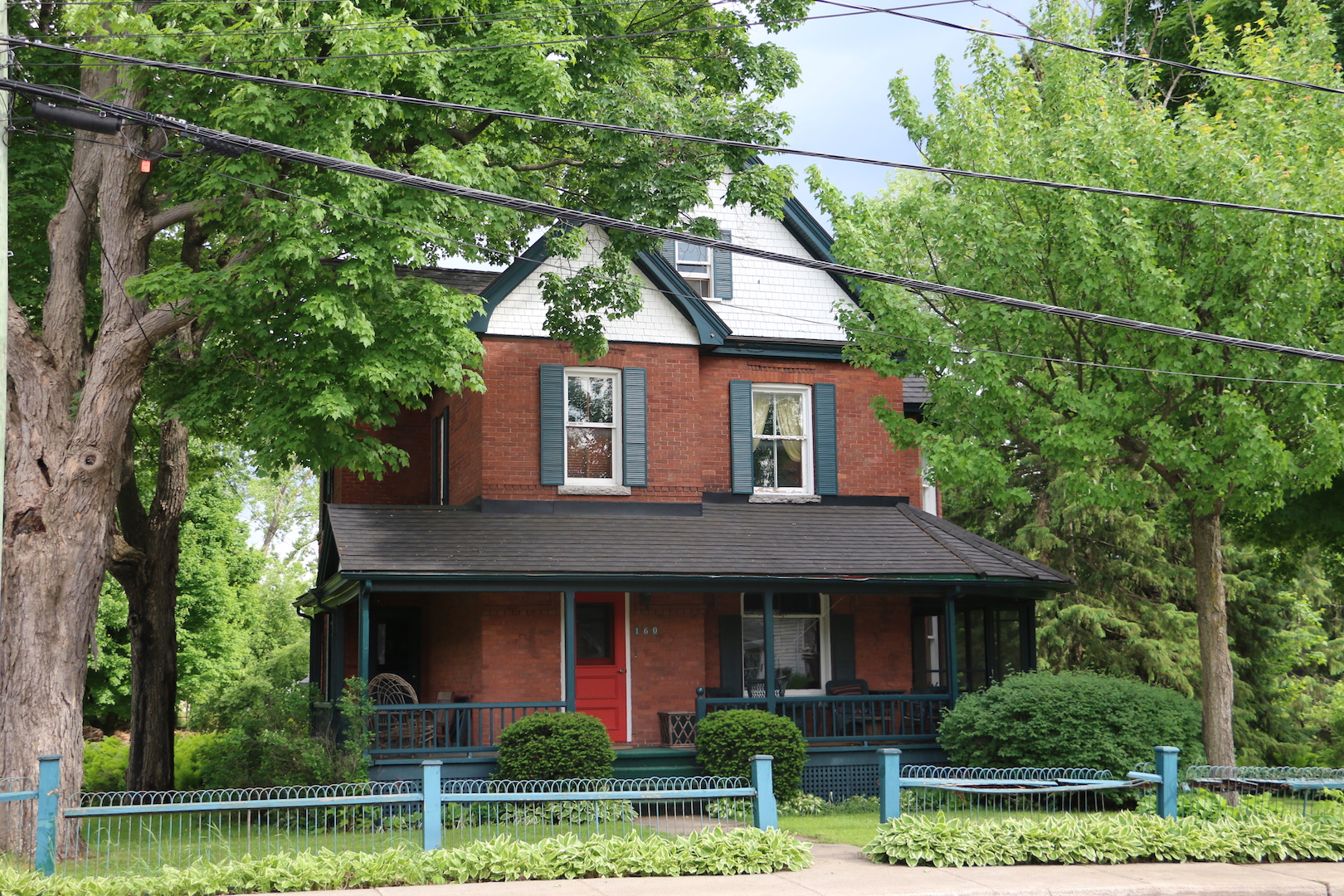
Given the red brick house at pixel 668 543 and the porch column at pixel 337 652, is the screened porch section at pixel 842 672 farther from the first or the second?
the porch column at pixel 337 652

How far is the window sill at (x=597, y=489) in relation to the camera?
19.1 m

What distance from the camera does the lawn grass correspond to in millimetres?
13602

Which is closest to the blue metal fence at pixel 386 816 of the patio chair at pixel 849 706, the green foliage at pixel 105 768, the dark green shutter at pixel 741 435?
the patio chair at pixel 849 706

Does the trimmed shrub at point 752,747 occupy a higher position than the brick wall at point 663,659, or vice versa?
the brick wall at point 663,659

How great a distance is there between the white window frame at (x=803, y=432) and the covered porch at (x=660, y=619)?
45 centimetres

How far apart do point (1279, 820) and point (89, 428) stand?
1366 cm

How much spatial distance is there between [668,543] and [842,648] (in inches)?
156

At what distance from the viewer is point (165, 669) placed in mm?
20375

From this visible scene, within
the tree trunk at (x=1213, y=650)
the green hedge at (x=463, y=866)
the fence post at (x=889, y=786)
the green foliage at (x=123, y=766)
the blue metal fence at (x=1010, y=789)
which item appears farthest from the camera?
the green foliage at (x=123, y=766)

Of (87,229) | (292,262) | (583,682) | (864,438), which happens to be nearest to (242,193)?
(292,262)

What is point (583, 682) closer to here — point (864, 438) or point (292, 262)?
point (864, 438)

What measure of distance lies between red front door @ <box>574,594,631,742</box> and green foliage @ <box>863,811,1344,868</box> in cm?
734

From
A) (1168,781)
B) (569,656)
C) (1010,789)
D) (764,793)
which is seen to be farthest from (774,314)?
(764,793)

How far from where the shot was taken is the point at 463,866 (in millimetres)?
10703
